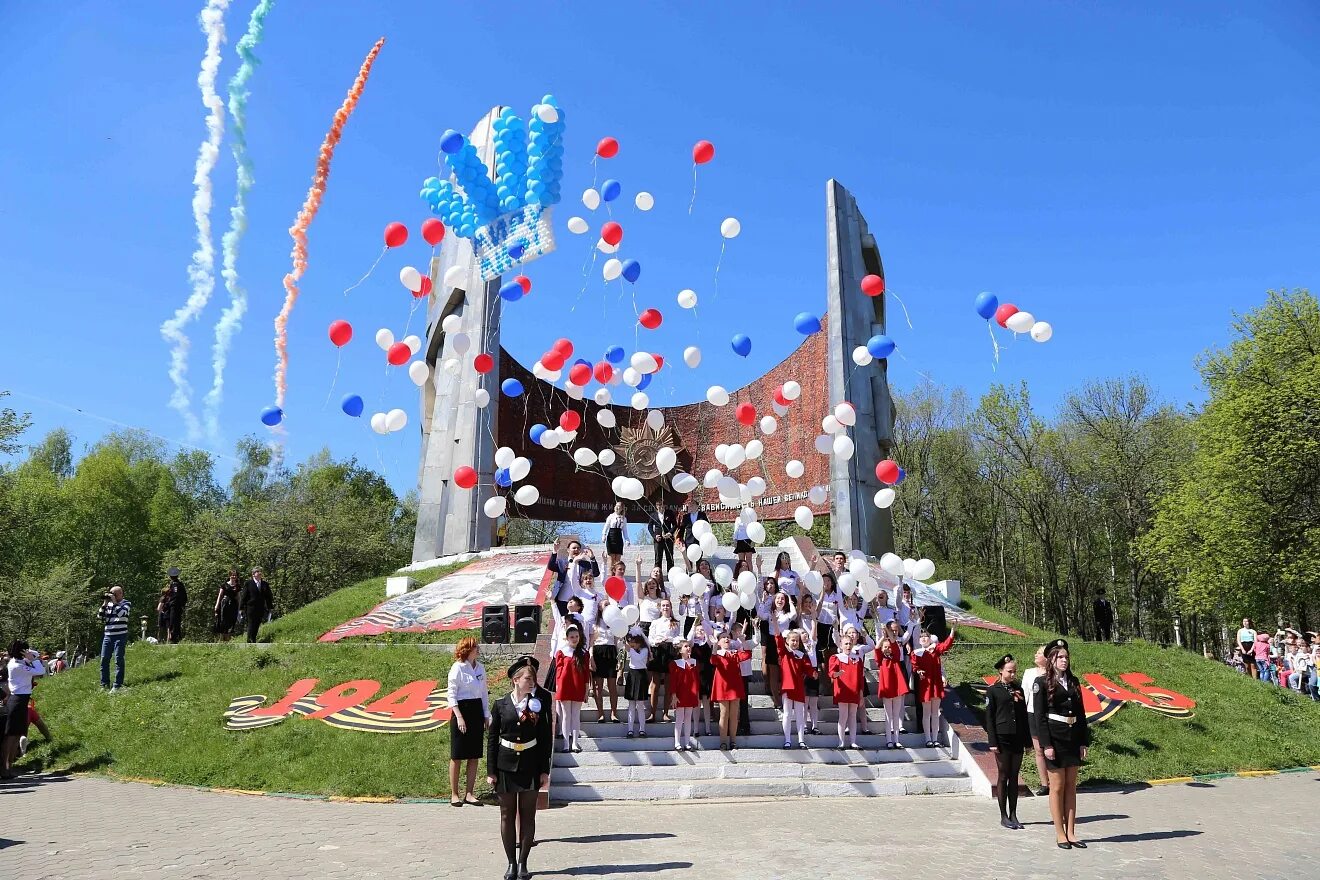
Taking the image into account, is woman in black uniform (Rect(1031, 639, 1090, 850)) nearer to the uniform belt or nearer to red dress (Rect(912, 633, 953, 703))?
red dress (Rect(912, 633, 953, 703))

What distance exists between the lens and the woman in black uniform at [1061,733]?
22.0 ft

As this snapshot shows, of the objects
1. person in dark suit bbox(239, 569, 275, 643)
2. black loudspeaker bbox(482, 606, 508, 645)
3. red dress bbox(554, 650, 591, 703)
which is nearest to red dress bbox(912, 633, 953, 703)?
red dress bbox(554, 650, 591, 703)

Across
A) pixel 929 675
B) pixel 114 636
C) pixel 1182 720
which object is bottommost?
pixel 1182 720

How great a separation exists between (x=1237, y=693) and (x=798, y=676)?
8.36 metres

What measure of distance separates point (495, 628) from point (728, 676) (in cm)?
446

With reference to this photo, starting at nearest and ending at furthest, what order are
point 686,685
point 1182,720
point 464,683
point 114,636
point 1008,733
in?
point 1008,733, point 464,683, point 686,685, point 1182,720, point 114,636

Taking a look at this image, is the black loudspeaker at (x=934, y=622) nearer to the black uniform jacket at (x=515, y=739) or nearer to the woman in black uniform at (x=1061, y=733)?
the woman in black uniform at (x=1061, y=733)

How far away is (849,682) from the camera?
9.68 m

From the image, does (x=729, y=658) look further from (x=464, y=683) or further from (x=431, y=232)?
(x=431, y=232)

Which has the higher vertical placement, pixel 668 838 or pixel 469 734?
pixel 469 734

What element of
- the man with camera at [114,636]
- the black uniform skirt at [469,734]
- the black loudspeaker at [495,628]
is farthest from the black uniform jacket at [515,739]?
the man with camera at [114,636]

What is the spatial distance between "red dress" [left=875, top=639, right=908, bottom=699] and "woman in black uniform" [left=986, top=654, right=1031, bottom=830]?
6.80 feet

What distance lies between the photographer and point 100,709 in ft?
39.7

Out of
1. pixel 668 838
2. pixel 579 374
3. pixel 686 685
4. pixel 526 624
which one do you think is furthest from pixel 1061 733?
pixel 579 374
